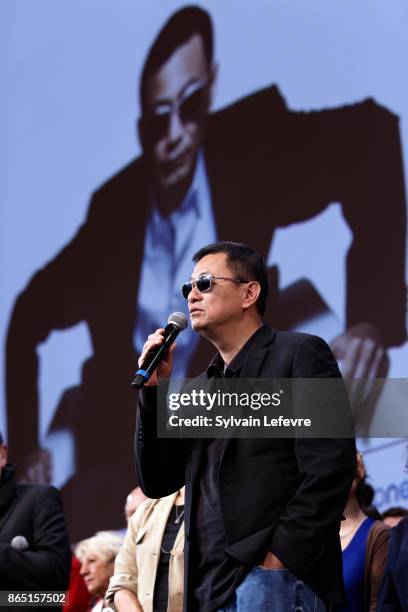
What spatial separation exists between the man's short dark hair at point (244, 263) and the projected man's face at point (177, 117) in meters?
3.79

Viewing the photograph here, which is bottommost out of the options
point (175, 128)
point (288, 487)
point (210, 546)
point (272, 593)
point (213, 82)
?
point (272, 593)

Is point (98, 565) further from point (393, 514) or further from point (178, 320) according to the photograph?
point (178, 320)

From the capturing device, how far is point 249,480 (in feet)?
9.45

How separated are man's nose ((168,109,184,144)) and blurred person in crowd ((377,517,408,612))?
3.82 metres

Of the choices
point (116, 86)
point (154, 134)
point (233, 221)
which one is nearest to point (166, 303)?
point (233, 221)

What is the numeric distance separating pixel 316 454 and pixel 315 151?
3.67 meters

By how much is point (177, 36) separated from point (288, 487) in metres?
5.04

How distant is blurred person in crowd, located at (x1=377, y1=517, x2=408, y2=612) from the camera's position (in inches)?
150

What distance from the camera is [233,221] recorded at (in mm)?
6633

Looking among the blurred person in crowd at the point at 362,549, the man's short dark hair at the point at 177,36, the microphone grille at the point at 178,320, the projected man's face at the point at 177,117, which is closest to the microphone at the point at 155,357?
the microphone grille at the point at 178,320

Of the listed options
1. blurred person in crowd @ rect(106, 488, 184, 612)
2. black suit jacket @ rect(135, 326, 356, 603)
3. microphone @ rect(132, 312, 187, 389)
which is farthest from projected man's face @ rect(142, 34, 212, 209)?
black suit jacket @ rect(135, 326, 356, 603)

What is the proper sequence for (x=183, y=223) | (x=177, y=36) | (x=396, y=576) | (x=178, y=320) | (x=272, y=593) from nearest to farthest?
1. (x=272, y=593)
2. (x=178, y=320)
3. (x=396, y=576)
4. (x=183, y=223)
5. (x=177, y=36)

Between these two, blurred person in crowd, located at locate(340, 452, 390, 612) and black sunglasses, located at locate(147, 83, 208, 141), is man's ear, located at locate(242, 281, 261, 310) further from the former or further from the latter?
black sunglasses, located at locate(147, 83, 208, 141)

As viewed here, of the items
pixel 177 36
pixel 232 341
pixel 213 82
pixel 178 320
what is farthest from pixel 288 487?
pixel 177 36
